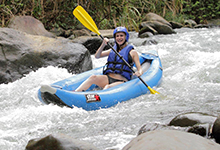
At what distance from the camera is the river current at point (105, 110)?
2.32m

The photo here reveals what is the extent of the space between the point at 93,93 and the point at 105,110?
0.24 meters

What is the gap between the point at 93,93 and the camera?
10.3 feet

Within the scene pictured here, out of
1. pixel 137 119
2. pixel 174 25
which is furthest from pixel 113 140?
pixel 174 25

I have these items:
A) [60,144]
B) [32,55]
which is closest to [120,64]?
[32,55]

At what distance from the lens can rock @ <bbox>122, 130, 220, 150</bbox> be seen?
1.34m

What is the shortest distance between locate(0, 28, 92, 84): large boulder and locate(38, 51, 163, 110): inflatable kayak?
2.14ft

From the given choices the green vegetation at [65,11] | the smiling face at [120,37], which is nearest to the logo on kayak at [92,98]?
the smiling face at [120,37]

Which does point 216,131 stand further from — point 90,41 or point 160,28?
point 160,28

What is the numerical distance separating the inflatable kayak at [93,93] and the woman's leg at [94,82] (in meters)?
0.13

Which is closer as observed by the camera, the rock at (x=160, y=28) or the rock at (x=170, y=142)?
the rock at (x=170, y=142)

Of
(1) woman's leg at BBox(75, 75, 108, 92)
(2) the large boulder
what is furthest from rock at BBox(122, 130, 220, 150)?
(2) the large boulder

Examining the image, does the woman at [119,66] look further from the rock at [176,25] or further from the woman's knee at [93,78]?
the rock at [176,25]

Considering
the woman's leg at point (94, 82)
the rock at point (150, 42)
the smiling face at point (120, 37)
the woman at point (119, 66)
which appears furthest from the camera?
the rock at point (150, 42)

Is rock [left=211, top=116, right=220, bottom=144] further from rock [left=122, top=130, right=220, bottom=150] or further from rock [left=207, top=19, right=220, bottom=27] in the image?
rock [left=207, top=19, right=220, bottom=27]
